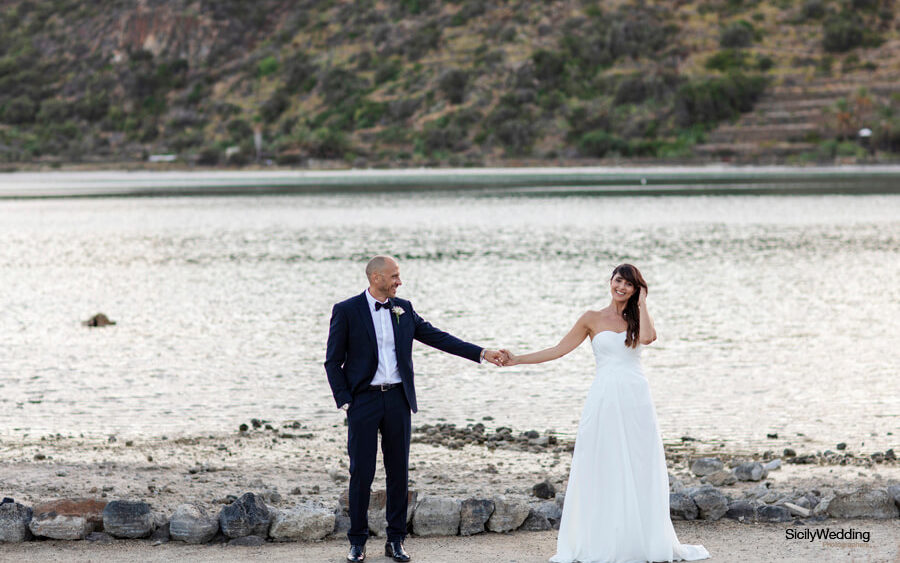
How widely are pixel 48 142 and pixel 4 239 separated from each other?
117m

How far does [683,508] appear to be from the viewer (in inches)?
354

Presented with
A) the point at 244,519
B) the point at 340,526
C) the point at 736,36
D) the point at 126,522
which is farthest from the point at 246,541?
the point at 736,36

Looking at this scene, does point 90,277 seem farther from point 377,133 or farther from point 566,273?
point 377,133

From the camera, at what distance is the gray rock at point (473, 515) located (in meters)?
8.75

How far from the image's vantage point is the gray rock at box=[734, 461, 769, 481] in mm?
10922

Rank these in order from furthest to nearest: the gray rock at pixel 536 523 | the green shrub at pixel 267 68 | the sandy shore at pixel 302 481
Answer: the green shrub at pixel 267 68 → the gray rock at pixel 536 523 → the sandy shore at pixel 302 481

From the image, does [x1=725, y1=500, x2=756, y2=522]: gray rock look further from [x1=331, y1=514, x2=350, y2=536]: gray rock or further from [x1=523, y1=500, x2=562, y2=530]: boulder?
[x1=331, y1=514, x2=350, y2=536]: gray rock

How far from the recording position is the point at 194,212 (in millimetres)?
68500

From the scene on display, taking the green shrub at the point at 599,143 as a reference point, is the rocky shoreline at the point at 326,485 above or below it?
below

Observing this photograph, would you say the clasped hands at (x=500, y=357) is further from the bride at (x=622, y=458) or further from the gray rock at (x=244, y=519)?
the gray rock at (x=244, y=519)

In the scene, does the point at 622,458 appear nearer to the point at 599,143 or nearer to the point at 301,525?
the point at 301,525

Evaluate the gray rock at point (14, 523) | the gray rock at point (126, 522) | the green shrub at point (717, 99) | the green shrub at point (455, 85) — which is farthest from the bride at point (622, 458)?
the green shrub at point (455, 85)

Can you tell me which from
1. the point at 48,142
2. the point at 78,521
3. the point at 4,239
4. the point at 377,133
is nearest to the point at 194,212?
the point at 4,239

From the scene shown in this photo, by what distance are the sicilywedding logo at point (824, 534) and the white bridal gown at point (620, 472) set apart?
1.26m
